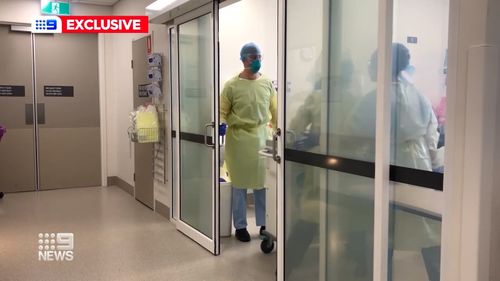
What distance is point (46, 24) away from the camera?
6.22 meters

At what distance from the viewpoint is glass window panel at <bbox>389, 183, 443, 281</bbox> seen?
1897 millimetres

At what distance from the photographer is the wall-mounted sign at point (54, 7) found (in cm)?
621

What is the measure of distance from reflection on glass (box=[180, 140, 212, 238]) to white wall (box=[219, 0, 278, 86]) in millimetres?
1328

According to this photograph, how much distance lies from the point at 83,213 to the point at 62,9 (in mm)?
3014

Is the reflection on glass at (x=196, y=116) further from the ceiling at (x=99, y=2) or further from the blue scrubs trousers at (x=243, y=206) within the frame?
the ceiling at (x=99, y=2)

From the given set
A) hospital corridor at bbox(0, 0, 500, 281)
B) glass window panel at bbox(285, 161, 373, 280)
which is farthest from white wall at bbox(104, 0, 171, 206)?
glass window panel at bbox(285, 161, 373, 280)

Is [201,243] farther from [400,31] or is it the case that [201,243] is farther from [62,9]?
[62,9]

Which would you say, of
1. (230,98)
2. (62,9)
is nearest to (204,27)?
(230,98)

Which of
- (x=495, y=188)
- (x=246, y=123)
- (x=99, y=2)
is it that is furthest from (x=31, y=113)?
(x=495, y=188)

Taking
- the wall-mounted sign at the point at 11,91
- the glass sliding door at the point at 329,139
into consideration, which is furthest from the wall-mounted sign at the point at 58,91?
A: the glass sliding door at the point at 329,139

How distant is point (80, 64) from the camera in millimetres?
6719

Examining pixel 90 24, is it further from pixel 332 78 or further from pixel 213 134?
pixel 332 78

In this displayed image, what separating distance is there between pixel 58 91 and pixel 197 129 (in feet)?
10.8

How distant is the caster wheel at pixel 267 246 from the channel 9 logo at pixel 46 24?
432 cm
